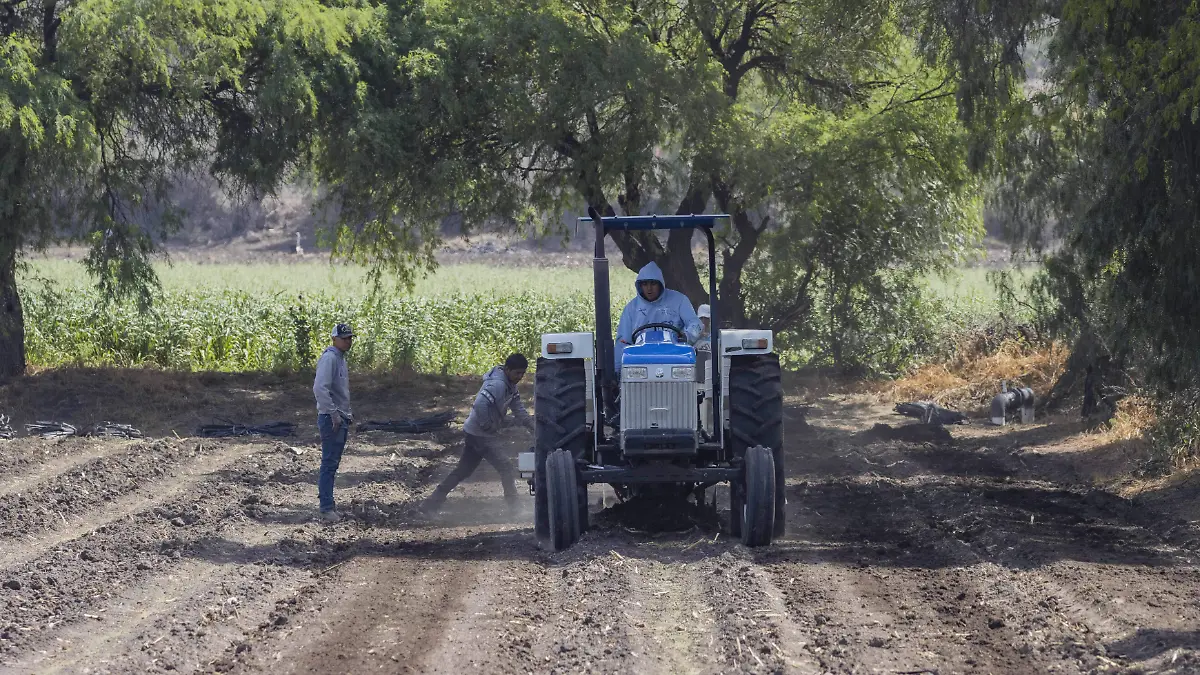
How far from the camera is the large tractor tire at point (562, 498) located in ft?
32.4

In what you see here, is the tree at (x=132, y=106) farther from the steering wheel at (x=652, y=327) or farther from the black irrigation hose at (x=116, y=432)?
the steering wheel at (x=652, y=327)

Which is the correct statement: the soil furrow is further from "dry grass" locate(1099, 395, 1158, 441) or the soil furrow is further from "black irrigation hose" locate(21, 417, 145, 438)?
"dry grass" locate(1099, 395, 1158, 441)

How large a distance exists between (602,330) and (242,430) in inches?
356

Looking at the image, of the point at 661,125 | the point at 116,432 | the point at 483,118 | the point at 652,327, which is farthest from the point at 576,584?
the point at 483,118

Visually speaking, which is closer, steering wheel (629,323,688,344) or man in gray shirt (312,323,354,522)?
steering wheel (629,323,688,344)

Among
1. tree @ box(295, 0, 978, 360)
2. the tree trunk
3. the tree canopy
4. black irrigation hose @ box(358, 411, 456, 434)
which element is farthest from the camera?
the tree trunk

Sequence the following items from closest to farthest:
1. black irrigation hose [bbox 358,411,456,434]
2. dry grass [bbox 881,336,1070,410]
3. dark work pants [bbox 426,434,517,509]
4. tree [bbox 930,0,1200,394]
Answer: tree [bbox 930,0,1200,394] < dark work pants [bbox 426,434,517,509] < black irrigation hose [bbox 358,411,456,434] < dry grass [bbox 881,336,1070,410]

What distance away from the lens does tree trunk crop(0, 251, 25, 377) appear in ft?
68.6

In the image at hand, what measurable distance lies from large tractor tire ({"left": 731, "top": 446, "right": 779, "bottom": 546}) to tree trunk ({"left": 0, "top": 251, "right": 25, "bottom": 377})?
14764 mm

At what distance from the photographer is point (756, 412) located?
33.4ft

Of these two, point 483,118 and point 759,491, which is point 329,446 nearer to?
point 759,491

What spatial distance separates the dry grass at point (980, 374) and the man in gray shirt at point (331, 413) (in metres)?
12.2

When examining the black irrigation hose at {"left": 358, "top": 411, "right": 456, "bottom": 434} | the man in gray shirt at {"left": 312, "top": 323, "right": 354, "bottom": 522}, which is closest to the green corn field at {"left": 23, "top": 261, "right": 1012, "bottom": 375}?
the black irrigation hose at {"left": 358, "top": 411, "right": 456, "bottom": 434}

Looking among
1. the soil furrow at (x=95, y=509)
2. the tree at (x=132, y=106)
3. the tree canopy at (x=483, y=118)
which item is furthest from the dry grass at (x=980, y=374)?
the soil furrow at (x=95, y=509)
